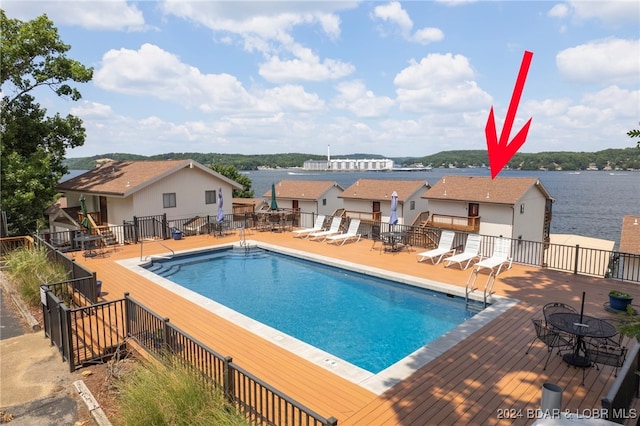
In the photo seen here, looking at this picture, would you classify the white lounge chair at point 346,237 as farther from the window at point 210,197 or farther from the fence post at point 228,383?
the fence post at point 228,383

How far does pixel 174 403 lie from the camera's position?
177 inches

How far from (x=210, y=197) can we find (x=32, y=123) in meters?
9.77

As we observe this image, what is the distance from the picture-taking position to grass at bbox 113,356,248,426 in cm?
437

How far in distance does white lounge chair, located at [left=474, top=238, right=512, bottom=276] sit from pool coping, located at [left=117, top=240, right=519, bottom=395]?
1.78 meters

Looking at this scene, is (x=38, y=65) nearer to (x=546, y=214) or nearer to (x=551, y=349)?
(x=551, y=349)

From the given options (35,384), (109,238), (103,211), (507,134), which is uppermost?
(507,134)

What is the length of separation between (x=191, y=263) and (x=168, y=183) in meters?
6.38

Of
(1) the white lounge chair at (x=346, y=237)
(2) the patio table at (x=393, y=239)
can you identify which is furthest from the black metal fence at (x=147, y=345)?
(1) the white lounge chair at (x=346, y=237)

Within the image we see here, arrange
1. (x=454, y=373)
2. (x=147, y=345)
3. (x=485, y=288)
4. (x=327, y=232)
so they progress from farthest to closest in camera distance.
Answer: (x=327, y=232)
(x=485, y=288)
(x=147, y=345)
(x=454, y=373)

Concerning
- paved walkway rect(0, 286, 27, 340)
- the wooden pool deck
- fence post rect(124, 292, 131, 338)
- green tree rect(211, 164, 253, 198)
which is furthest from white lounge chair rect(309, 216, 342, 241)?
green tree rect(211, 164, 253, 198)

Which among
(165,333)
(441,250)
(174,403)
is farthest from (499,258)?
(174,403)

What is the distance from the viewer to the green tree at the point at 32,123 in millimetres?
17812

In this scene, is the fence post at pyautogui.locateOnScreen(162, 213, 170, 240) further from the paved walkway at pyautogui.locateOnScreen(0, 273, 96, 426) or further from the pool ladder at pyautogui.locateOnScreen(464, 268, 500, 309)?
the pool ladder at pyautogui.locateOnScreen(464, 268, 500, 309)

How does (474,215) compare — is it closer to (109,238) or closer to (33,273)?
(109,238)
